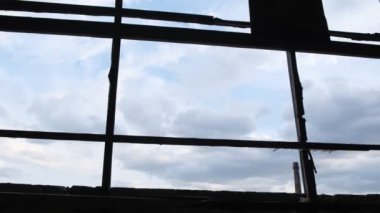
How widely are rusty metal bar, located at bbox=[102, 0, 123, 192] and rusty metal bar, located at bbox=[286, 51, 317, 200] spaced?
A: 4.29 ft

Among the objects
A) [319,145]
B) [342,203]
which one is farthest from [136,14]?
[342,203]

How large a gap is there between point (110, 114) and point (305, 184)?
1.41m

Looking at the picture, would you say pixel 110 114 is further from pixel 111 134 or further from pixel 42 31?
pixel 42 31

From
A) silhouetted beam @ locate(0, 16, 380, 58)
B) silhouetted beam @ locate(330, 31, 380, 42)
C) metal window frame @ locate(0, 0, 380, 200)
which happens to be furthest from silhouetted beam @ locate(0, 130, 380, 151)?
silhouetted beam @ locate(330, 31, 380, 42)

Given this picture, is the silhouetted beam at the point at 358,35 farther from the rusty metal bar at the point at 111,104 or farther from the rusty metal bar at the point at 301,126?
the rusty metal bar at the point at 111,104

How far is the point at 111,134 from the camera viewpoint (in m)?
2.53

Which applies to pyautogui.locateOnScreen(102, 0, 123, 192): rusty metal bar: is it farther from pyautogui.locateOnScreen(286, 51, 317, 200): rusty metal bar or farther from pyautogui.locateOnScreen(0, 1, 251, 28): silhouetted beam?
pyautogui.locateOnScreen(286, 51, 317, 200): rusty metal bar

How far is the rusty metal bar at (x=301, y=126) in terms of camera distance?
103 inches

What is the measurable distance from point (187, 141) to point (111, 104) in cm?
58

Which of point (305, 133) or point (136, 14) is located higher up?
point (136, 14)

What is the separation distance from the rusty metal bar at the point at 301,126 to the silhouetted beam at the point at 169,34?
209 mm

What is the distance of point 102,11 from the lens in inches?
115

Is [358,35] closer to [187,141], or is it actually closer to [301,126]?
[301,126]

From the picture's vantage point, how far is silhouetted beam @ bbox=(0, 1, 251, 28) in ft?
9.50
